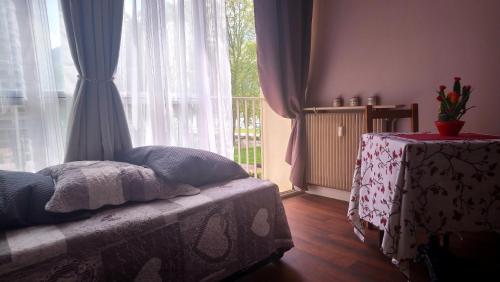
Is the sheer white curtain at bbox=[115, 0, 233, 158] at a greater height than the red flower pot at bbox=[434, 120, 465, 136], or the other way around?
the sheer white curtain at bbox=[115, 0, 233, 158]

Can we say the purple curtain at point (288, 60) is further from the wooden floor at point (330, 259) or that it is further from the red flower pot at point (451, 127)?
the red flower pot at point (451, 127)

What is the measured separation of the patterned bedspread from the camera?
0.89m

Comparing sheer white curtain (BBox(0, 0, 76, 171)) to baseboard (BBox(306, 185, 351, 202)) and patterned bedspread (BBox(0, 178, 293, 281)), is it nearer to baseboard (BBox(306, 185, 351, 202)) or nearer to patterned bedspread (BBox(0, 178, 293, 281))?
patterned bedspread (BBox(0, 178, 293, 281))

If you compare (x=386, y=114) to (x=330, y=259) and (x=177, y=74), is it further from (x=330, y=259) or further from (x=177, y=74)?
(x=177, y=74)

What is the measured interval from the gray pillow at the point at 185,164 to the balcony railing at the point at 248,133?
1371 mm

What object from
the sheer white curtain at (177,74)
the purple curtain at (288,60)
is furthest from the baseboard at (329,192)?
the sheer white curtain at (177,74)

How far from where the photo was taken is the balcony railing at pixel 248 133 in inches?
120

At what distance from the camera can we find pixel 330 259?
1612 mm

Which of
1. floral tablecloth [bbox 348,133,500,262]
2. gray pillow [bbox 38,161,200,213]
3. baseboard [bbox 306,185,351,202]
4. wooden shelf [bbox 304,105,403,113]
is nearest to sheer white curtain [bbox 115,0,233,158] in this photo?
gray pillow [bbox 38,161,200,213]

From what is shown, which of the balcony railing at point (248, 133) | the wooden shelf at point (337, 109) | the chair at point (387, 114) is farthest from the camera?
the balcony railing at point (248, 133)

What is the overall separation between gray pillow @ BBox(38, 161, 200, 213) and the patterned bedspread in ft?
0.17

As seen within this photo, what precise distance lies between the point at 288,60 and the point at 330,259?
1.77 meters

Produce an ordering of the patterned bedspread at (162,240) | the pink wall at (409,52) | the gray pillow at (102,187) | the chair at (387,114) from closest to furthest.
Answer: the patterned bedspread at (162,240)
the gray pillow at (102,187)
the chair at (387,114)
the pink wall at (409,52)

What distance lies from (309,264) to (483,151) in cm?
97
